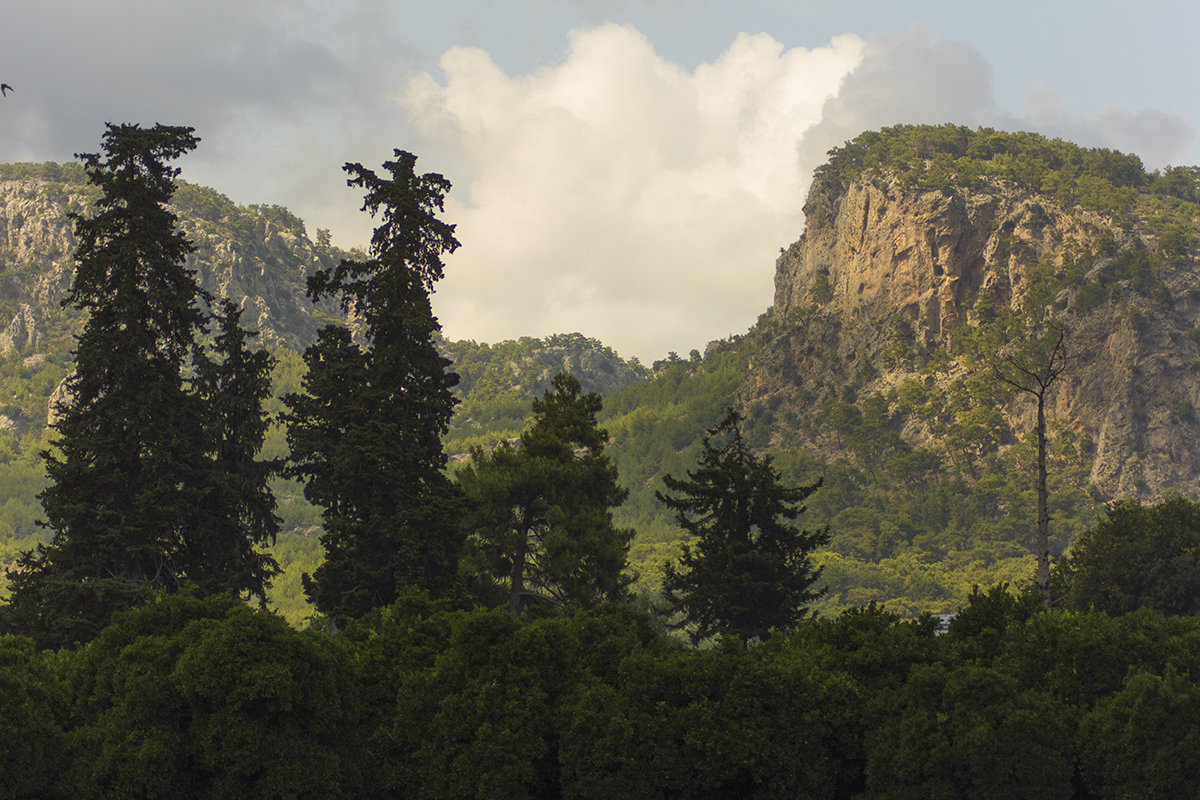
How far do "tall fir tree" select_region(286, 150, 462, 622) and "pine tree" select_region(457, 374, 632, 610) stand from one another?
4044 millimetres

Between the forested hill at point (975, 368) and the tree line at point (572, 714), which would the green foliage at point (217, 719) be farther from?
the forested hill at point (975, 368)

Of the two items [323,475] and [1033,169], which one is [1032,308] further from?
[323,475]

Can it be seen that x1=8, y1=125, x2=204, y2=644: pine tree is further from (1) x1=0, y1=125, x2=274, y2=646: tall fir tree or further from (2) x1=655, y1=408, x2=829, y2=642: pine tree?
(2) x1=655, y1=408, x2=829, y2=642: pine tree

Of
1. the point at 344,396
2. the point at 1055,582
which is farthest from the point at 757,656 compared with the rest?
the point at 1055,582

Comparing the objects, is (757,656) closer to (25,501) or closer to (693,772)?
(693,772)

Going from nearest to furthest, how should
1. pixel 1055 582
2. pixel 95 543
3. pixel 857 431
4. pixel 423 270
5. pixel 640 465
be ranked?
pixel 95 543, pixel 423 270, pixel 1055 582, pixel 857 431, pixel 640 465

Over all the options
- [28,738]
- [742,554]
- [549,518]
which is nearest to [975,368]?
[549,518]

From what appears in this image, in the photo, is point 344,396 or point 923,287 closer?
point 344,396

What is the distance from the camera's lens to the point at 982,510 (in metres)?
160

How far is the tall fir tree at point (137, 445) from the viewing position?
39812 millimetres

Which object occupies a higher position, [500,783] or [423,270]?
[423,270]

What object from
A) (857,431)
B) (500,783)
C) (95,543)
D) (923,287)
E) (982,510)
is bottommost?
(500,783)

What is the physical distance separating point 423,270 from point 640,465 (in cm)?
14924

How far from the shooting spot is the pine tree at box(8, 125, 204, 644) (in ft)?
130
